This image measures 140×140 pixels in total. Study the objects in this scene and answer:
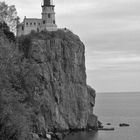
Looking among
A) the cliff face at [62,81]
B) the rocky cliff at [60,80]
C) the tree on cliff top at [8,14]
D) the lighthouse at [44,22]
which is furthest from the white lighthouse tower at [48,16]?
the tree on cliff top at [8,14]

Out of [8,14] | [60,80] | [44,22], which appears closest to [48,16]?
[44,22]

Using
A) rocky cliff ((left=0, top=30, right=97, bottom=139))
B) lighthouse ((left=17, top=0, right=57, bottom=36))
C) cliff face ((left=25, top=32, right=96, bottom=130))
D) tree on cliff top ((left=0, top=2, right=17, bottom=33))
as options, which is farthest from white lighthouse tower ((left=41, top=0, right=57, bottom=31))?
tree on cliff top ((left=0, top=2, right=17, bottom=33))

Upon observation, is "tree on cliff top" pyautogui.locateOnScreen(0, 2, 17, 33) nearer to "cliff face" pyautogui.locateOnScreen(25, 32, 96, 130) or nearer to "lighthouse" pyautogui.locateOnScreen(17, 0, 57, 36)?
"cliff face" pyautogui.locateOnScreen(25, 32, 96, 130)

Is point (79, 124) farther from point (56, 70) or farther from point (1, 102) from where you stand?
point (1, 102)

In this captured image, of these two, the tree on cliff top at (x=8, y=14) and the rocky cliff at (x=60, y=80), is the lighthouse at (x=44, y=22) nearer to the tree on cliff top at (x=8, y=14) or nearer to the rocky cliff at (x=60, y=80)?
the rocky cliff at (x=60, y=80)

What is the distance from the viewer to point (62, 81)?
106 meters

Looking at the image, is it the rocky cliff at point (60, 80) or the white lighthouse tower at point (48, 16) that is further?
the white lighthouse tower at point (48, 16)

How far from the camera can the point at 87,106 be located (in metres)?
112

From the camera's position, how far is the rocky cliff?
97.9 metres

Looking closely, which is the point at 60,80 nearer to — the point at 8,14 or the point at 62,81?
the point at 62,81

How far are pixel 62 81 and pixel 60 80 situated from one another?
873mm

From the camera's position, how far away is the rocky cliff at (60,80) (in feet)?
321

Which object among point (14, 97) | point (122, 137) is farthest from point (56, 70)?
point (14, 97)

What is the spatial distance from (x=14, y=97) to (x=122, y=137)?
185 ft
